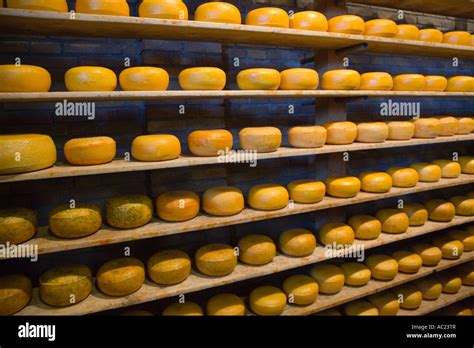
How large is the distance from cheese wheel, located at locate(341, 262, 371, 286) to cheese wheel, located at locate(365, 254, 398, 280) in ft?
0.25

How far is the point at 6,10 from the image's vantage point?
135 cm

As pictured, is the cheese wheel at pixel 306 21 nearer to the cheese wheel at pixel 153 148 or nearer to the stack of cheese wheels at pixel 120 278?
the cheese wheel at pixel 153 148

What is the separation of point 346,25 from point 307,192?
1095mm

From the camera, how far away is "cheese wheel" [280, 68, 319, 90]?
1.96 meters

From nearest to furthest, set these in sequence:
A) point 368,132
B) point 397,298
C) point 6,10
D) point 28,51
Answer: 1. point 6,10
2. point 28,51
3. point 368,132
4. point 397,298

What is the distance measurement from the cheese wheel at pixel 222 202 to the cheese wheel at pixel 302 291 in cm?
69

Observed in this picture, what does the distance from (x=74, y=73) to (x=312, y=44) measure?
1522 mm

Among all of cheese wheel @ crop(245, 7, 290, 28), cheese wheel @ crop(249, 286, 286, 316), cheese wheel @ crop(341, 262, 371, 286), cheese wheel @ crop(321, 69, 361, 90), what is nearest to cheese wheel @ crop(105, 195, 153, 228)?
cheese wheel @ crop(249, 286, 286, 316)

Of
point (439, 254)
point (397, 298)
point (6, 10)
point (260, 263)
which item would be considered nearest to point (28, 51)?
point (6, 10)

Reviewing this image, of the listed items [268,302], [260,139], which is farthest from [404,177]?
[268,302]

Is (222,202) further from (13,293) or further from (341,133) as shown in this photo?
(13,293)

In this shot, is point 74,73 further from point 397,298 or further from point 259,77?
point 397,298

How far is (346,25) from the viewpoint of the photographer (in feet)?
6.70

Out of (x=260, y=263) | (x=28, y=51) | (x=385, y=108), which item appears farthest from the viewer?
(x=385, y=108)
